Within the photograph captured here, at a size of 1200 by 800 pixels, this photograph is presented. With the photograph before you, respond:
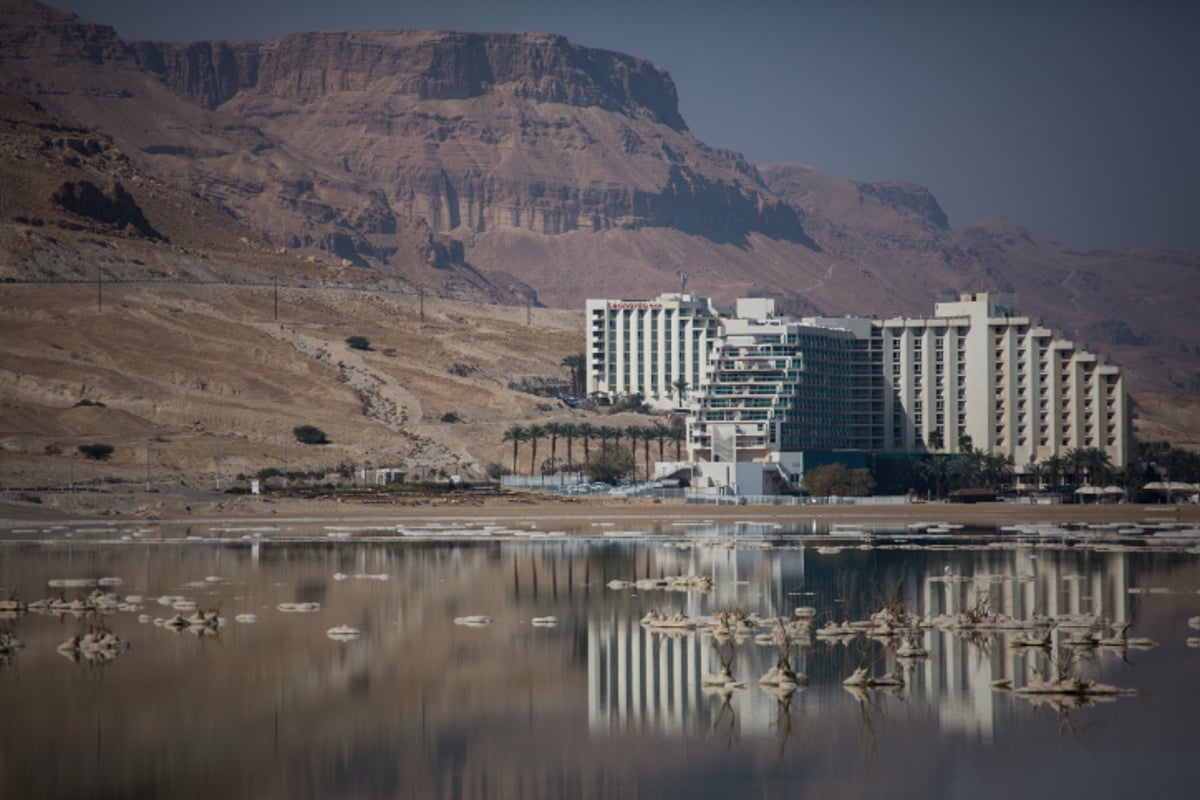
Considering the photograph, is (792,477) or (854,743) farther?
(792,477)

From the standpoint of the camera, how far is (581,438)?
625 ft

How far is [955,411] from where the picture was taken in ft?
630

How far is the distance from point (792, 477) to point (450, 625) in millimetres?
108163

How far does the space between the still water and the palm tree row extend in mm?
96634

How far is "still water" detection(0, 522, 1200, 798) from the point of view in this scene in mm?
37375

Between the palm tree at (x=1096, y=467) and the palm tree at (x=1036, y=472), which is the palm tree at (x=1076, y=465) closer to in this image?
the palm tree at (x=1096, y=467)

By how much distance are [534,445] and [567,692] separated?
127 meters

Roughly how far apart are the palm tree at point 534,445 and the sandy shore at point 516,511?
2849 cm

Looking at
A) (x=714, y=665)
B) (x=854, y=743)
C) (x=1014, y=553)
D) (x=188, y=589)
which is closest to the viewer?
(x=854, y=743)

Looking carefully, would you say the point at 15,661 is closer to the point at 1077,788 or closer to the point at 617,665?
the point at 617,665

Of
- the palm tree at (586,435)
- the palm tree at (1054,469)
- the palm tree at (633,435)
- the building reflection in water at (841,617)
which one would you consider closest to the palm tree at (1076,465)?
the palm tree at (1054,469)

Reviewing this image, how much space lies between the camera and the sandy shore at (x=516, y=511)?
12629 cm

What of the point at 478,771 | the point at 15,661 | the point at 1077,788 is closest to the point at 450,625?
the point at 15,661

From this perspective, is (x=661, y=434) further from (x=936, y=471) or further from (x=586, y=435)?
(x=936, y=471)
